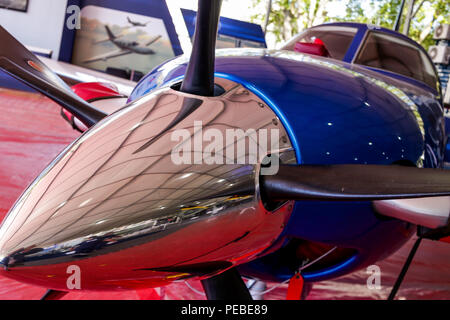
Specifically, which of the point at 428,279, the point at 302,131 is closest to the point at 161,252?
the point at 302,131

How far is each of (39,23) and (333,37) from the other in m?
9.80

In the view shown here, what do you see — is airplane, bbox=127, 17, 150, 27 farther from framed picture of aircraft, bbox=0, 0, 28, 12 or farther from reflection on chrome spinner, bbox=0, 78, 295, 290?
reflection on chrome spinner, bbox=0, 78, 295, 290

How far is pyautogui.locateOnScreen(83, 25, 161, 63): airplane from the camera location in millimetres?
10945

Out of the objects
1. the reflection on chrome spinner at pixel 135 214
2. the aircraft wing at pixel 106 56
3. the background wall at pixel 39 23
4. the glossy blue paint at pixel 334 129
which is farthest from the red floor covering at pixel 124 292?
the aircraft wing at pixel 106 56

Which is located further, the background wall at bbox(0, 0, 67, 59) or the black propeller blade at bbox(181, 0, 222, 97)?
the background wall at bbox(0, 0, 67, 59)

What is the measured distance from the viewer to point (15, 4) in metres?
9.80

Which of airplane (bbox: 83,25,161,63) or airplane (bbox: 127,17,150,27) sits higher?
airplane (bbox: 127,17,150,27)

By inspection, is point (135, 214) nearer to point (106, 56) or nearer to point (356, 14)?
point (106, 56)

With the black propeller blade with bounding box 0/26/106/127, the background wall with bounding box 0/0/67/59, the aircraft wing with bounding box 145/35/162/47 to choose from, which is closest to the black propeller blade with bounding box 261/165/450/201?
the black propeller blade with bounding box 0/26/106/127

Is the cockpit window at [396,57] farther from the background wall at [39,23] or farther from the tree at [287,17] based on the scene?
the background wall at [39,23]

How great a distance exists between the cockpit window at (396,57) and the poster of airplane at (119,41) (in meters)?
9.33

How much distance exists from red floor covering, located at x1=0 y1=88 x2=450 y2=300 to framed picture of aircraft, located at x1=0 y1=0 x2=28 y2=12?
5563 mm
